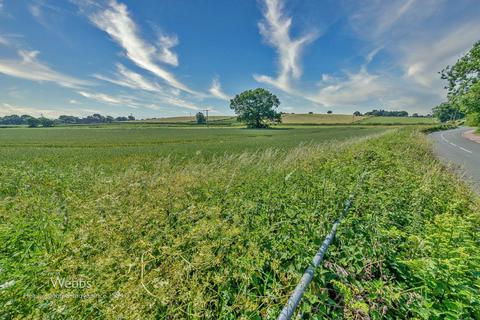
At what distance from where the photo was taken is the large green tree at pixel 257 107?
285 feet

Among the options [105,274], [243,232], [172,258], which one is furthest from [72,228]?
[243,232]

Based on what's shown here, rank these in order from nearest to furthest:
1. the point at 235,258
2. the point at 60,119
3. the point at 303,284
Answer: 1. the point at 303,284
2. the point at 235,258
3. the point at 60,119

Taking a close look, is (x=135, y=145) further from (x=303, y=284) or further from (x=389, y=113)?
(x=389, y=113)

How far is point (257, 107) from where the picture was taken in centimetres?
8675

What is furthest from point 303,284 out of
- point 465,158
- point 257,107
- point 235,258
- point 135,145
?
point 257,107

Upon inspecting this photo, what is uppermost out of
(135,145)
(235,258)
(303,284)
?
(303,284)

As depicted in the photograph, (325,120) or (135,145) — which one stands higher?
(325,120)

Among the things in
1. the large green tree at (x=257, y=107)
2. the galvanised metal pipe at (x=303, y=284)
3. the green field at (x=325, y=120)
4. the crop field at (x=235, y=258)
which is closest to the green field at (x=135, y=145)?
the crop field at (x=235, y=258)

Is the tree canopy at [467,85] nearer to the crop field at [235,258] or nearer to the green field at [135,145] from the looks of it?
the green field at [135,145]

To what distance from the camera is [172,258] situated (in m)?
2.36

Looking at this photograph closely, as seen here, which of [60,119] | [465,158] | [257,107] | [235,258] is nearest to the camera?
[235,258]

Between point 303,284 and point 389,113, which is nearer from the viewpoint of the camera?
point 303,284

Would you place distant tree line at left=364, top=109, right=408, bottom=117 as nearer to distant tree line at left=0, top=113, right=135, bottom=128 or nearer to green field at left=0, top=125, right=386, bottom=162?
green field at left=0, top=125, right=386, bottom=162

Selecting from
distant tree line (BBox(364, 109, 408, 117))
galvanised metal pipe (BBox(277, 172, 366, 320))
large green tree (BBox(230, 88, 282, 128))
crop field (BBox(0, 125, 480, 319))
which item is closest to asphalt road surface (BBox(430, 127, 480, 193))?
crop field (BBox(0, 125, 480, 319))
